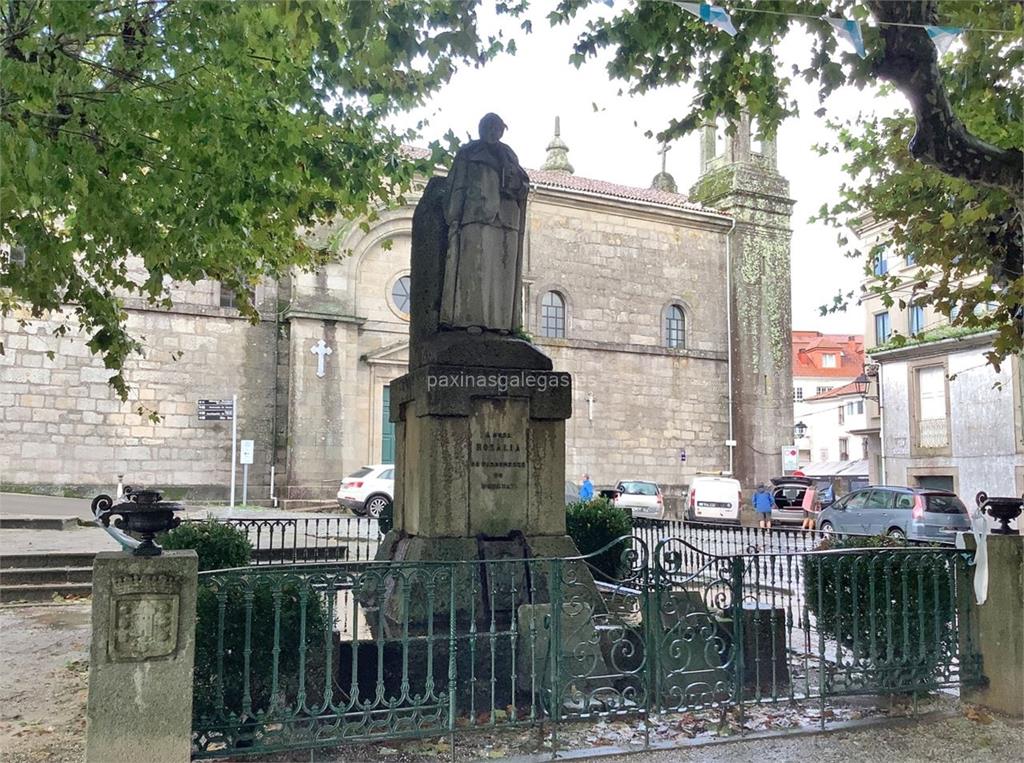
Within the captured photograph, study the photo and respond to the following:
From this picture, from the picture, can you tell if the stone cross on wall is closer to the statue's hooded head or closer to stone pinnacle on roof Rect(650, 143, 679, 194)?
the statue's hooded head

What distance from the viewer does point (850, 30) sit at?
6234 mm

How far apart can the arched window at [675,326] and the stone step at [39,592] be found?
74.6 ft

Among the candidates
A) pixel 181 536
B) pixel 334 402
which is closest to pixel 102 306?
pixel 181 536

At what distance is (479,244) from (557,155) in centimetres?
3045

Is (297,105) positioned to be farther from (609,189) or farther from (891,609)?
(609,189)

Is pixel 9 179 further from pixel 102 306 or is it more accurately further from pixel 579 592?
pixel 579 592

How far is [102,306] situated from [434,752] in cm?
605

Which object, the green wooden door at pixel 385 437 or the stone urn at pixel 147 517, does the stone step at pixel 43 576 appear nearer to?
the stone urn at pixel 147 517

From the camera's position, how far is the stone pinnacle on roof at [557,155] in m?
36.1

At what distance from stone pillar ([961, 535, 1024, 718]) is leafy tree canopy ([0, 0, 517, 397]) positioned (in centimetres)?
540

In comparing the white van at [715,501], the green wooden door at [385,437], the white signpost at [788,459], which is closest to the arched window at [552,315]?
the green wooden door at [385,437]

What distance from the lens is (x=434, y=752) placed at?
4.98 meters

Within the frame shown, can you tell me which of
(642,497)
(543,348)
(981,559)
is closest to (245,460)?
(543,348)

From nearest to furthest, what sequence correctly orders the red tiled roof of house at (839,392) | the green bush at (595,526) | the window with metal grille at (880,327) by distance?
1. the green bush at (595,526)
2. the window with metal grille at (880,327)
3. the red tiled roof of house at (839,392)
